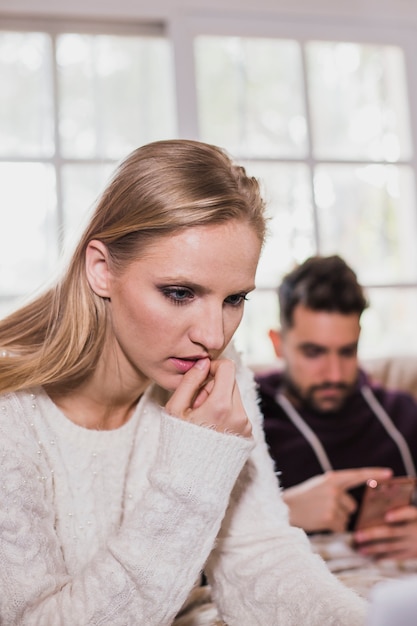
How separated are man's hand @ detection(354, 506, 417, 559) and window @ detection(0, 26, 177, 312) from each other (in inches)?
53.3

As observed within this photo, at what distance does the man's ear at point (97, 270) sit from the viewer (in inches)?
48.9

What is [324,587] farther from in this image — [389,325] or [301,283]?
[389,325]

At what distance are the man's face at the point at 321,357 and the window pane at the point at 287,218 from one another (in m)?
0.60

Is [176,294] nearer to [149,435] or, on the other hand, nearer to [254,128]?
[149,435]

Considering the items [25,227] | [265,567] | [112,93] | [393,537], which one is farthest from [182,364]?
[112,93]

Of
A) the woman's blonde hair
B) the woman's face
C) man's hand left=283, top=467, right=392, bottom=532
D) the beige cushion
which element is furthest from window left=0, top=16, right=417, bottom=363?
the woman's face

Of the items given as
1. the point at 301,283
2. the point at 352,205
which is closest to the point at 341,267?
the point at 301,283

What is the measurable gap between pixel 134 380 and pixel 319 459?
43.0 inches

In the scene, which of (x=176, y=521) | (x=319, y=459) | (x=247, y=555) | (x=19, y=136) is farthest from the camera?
(x=19, y=136)

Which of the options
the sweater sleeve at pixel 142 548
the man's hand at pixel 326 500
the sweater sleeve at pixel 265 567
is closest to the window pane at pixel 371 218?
the man's hand at pixel 326 500

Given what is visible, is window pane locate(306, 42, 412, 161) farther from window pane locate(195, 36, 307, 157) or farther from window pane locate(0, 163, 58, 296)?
window pane locate(0, 163, 58, 296)

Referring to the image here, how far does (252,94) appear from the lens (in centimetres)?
305

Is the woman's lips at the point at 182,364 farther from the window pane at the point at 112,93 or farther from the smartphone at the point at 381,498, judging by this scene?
the window pane at the point at 112,93

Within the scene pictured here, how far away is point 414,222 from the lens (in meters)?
3.17
